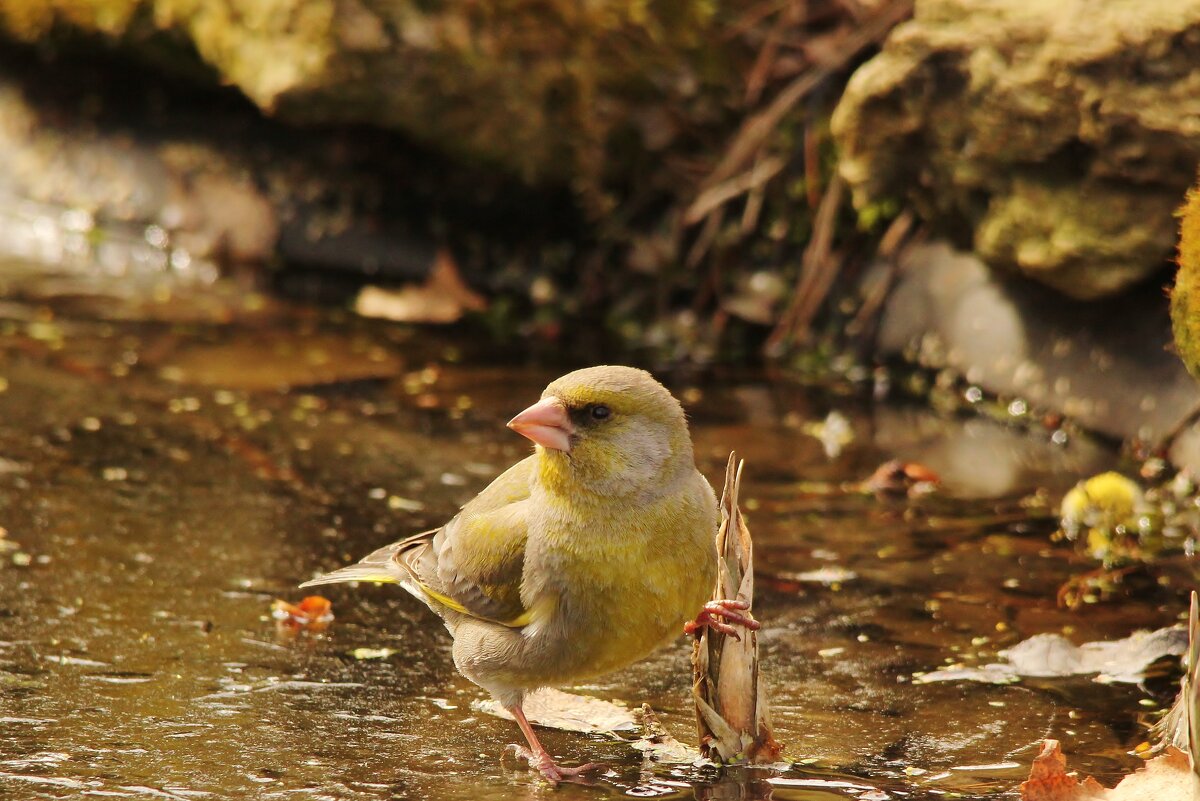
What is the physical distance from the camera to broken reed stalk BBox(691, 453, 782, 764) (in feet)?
12.6

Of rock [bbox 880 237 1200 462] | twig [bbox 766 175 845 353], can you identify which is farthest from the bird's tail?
twig [bbox 766 175 845 353]

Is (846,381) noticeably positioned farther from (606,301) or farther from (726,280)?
(606,301)

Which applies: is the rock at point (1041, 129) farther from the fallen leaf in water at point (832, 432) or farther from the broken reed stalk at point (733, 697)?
the broken reed stalk at point (733, 697)

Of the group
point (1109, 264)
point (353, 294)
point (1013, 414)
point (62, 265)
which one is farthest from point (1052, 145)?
point (62, 265)

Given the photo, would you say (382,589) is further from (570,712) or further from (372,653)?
(570,712)

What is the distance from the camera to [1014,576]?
5.31 meters

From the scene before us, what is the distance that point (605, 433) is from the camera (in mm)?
3969

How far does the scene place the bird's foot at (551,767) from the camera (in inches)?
151

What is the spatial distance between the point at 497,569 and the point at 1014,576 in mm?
2054

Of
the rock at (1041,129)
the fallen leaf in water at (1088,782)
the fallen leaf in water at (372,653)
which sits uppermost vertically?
the rock at (1041,129)

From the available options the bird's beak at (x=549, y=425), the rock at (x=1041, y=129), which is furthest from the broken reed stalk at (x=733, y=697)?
the rock at (x=1041, y=129)

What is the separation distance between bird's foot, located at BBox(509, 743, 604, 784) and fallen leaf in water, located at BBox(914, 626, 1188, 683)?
113 cm

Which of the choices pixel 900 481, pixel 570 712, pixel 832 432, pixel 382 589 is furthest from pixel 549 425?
pixel 832 432

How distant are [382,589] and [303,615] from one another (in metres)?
0.52
